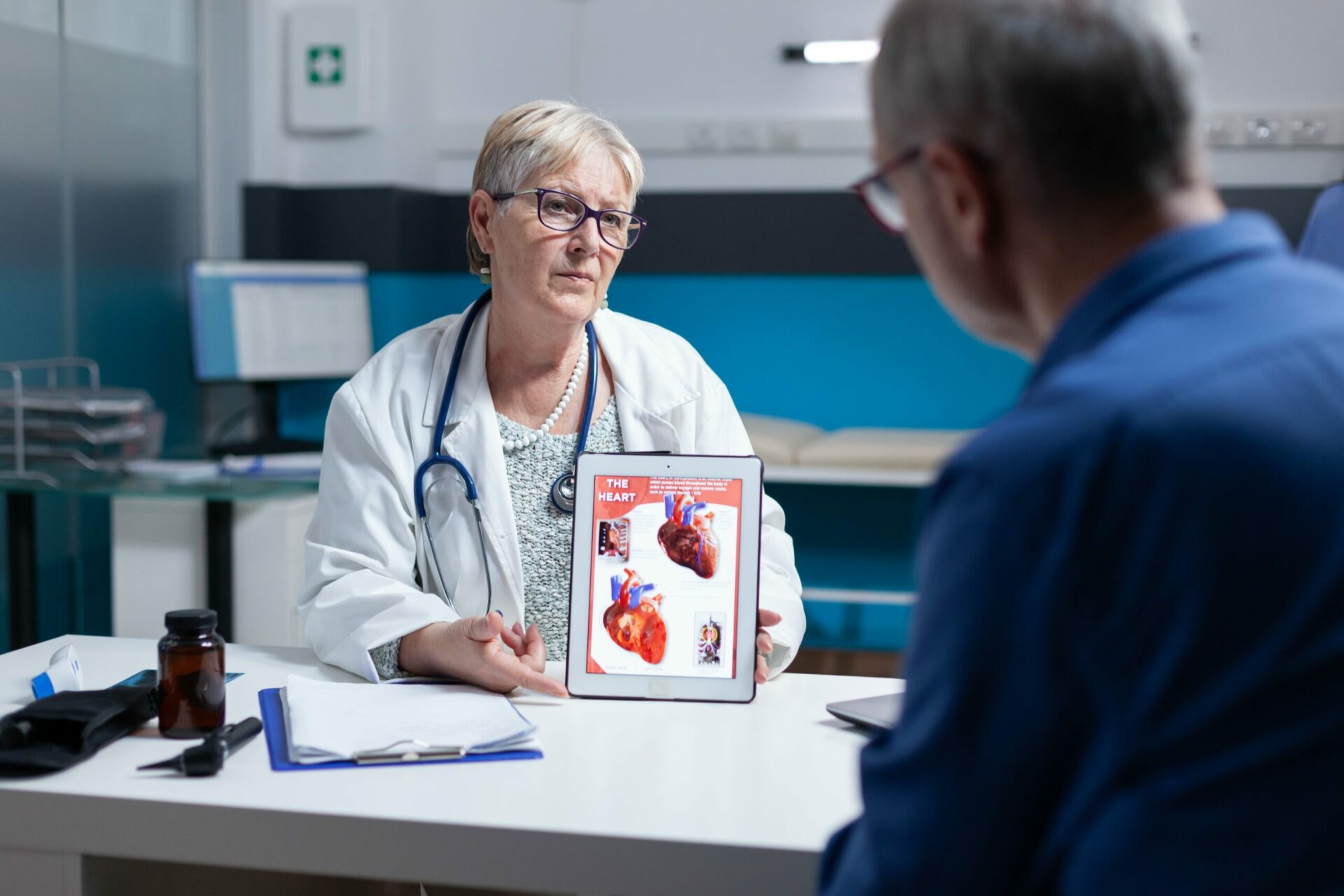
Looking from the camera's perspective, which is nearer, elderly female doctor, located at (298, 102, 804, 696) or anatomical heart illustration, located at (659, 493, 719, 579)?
anatomical heart illustration, located at (659, 493, 719, 579)

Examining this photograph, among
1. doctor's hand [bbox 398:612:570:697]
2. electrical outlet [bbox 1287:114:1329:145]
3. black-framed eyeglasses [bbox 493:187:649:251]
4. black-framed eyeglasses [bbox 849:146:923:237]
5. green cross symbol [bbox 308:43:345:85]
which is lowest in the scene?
doctor's hand [bbox 398:612:570:697]

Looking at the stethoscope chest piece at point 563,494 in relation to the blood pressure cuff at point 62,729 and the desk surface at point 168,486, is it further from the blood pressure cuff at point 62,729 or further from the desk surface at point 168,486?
the desk surface at point 168,486

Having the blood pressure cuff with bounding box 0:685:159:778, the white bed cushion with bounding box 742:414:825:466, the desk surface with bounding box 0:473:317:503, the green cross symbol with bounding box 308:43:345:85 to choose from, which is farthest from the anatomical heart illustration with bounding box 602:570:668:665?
the green cross symbol with bounding box 308:43:345:85

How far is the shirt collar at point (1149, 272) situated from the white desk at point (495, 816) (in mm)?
535

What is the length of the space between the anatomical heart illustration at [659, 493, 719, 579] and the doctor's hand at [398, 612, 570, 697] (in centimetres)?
19

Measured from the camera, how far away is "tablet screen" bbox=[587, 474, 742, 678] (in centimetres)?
140

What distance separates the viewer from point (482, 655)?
4.58 feet

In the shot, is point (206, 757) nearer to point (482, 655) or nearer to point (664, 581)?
point (482, 655)

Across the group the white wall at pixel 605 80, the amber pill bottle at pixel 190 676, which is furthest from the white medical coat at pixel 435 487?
the white wall at pixel 605 80

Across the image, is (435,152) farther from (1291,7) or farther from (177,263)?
(1291,7)

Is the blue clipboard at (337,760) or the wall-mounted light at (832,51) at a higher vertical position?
the wall-mounted light at (832,51)

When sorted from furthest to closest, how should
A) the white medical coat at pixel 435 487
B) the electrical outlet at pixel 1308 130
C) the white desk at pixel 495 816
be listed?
the electrical outlet at pixel 1308 130
the white medical coat at pixel 435 487
the white desk at pixel 495 816

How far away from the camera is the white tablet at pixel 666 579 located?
1398 millimetres

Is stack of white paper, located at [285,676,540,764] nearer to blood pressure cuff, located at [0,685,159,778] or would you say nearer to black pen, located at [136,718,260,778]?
black pen, located at [136,718,260,778]
